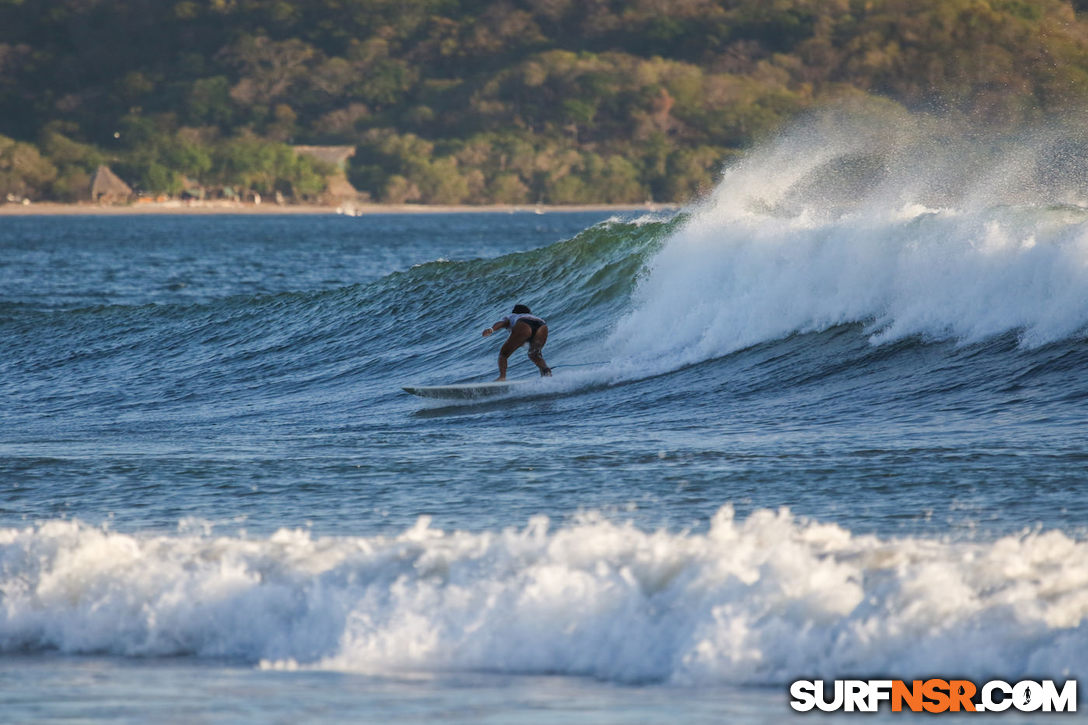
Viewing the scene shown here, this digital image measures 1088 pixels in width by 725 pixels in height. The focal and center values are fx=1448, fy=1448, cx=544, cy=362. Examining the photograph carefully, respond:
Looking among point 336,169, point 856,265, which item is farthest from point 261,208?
point 856,265

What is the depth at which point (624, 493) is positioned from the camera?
9.92 meters

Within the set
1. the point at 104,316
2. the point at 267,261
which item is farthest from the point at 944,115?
the point at 104,316

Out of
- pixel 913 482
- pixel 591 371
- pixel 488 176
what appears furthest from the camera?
pixel 488 176

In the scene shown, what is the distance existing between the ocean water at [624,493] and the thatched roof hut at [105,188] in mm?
169574

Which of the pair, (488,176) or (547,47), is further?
(547,47)

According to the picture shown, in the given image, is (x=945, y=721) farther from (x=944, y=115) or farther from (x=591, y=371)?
(x=944, y=115)

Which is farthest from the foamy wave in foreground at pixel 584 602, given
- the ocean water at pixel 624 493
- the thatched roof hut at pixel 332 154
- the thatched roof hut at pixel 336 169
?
the thatched roof hut at pixel 332 154

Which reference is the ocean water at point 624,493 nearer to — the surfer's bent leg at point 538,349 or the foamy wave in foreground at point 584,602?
the foamy wave in foreground at point 584,602

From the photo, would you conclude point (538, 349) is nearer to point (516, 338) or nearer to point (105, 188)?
point (516, 338)

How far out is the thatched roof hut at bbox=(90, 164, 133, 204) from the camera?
604ft

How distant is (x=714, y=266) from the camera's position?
1905 centimetres

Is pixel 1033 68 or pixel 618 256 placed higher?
pixel 1033 68

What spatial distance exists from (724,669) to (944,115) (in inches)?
5267

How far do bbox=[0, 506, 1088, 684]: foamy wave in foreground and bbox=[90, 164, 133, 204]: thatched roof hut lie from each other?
185m
